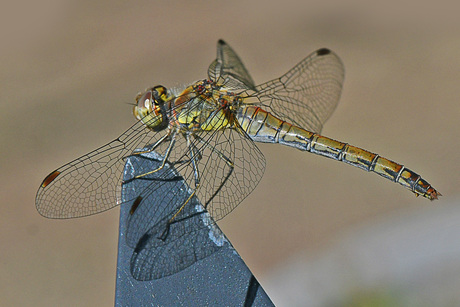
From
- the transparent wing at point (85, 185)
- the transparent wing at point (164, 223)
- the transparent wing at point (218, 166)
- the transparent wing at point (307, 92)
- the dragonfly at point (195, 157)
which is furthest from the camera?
the transparent wing at point (307, 92)

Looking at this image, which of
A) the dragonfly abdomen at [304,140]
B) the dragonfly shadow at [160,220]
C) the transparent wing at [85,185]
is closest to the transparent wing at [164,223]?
the dragonfly shadow at [160,220]

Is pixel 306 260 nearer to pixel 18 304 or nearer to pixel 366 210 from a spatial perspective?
pixel 366 210

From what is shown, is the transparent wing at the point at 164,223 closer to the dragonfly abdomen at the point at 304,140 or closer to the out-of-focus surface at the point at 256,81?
the dragonfly abdomen at the point at 304,140

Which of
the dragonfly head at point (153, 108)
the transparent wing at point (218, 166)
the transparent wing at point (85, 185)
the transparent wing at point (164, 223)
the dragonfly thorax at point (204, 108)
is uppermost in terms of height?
the dragonfly head at point (153, 108)

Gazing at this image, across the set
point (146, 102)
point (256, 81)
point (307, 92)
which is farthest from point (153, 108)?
point (256, 81)

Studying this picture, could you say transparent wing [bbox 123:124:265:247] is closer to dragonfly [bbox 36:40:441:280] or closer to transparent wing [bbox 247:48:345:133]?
dragonfly [bbox 36:40:441:280]

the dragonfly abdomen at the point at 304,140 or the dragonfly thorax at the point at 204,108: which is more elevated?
the dragonfly thorax at the point at 204,108

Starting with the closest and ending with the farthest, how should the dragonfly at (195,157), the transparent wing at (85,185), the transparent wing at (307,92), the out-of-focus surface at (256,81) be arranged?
the dragonfly at (195,157) → the transparent wing at (85,185) → the transparent wing at (307,92) → the out-of-focus surface at (256,81)

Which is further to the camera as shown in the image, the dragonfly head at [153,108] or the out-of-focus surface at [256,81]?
the out-of-focus surface at [256,81]

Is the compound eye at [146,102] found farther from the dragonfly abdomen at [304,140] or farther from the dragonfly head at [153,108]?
the dragonfly abdomen at [304,140]
